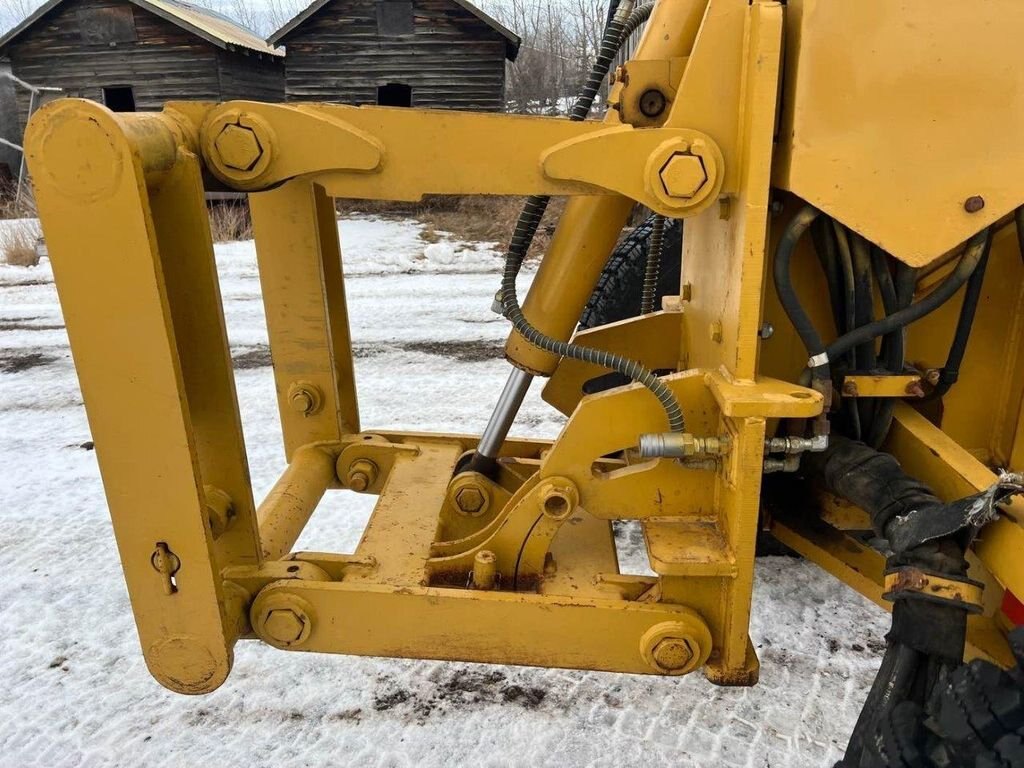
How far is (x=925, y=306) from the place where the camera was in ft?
4.72

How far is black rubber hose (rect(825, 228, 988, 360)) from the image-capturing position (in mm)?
1425

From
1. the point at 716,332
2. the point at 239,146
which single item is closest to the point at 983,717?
the point at 716,332

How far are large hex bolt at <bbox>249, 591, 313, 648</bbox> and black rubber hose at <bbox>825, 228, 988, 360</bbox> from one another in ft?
4.05

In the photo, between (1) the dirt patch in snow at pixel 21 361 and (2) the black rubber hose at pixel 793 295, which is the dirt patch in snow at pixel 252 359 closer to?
(1) the dirt patch in snow at pixel 21 361

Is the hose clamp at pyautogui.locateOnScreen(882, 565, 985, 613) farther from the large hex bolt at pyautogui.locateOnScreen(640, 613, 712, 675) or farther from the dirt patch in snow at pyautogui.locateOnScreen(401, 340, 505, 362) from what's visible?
the dirt patch in snow at pyautogui.locateOnScreen(401, 340, 505, 362)

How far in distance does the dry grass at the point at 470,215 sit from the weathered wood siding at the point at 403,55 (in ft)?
7.85

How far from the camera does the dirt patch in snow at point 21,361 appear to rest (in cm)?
507

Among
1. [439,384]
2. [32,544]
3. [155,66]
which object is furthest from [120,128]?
[155,66]

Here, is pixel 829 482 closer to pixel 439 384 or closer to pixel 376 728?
pixel 376 728

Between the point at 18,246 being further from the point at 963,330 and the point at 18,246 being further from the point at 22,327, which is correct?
the point at 963,330

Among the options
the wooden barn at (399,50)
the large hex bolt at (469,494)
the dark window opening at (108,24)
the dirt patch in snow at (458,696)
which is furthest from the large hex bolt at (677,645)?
the dark window opening at (108,24)

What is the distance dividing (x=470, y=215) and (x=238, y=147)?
11.2m

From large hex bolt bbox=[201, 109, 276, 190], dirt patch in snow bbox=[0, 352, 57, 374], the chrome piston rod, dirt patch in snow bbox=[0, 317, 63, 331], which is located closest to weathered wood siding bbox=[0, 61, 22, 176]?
dirt patch in snow bbox=[0, 317, 63, 331]

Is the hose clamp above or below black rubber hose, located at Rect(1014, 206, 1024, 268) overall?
below
